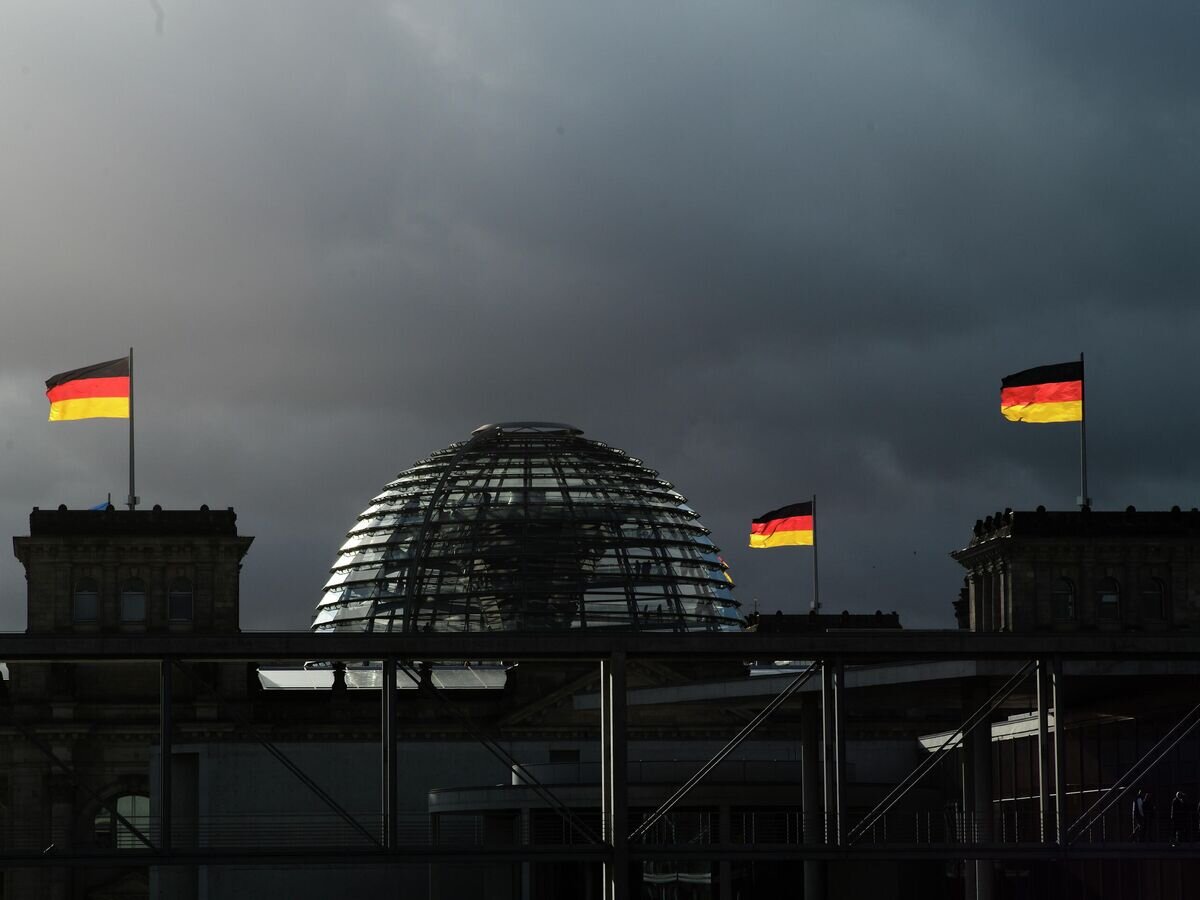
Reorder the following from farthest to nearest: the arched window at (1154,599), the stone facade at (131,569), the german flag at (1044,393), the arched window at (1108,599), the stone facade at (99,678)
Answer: the arched window at (1154,599), the arched window at (1108,599), the stone facade at (131,569), the stone facade at (99,678), the german flag at (1044,393)

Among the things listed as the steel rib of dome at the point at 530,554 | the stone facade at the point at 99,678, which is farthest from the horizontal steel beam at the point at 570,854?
the steel rib of dome at the point at 530,554

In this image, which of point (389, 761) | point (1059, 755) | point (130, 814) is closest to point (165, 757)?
point (389, 761)

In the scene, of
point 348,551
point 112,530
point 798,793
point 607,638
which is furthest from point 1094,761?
point 348,551

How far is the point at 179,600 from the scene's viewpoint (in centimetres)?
8950

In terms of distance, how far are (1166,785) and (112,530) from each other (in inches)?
1869

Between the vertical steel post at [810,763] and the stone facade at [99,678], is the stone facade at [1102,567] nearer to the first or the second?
the stone facade at [99,678]

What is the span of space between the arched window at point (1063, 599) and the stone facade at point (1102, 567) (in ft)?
0.12

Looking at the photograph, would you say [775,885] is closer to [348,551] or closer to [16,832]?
[16,832]

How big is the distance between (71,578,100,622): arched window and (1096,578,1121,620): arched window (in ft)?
122

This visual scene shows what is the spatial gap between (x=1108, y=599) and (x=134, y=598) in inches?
1433

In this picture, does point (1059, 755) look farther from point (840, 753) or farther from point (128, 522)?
point (128, 522)

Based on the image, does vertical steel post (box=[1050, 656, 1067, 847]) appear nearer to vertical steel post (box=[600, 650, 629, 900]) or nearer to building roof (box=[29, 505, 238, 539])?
vertical steel post (box=[600, 650, 629, 900])

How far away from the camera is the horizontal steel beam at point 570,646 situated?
4266 cm

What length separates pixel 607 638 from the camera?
141 ft
